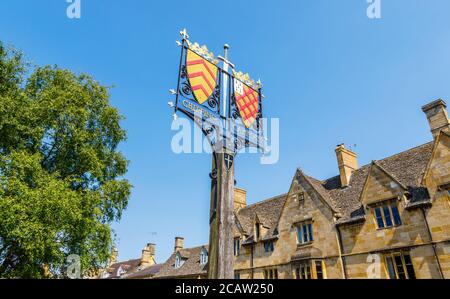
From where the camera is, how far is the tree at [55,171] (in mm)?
13453

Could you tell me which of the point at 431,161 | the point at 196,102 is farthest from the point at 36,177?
the point at 431,161

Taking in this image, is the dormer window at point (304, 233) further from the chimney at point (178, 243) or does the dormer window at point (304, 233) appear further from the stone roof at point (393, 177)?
the chimney at point (178, 243)

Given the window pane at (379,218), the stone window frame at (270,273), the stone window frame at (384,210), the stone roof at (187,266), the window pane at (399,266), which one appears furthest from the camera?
the stone roof at (187,266)

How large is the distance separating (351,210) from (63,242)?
63.7ft

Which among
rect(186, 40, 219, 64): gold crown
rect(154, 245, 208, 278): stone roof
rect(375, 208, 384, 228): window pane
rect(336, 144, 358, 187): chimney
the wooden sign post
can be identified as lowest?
the wooden sign post

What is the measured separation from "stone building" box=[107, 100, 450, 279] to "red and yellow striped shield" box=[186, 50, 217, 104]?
682 inches

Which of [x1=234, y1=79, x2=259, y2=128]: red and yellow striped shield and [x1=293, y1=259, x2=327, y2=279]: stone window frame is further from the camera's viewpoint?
[x1=293, y1=259, x2=327, y2=279]: stone window frame

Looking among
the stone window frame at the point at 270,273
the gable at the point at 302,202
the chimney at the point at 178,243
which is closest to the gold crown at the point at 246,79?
the gable at the point at 302,202

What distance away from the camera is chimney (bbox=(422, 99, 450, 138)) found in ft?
69.3

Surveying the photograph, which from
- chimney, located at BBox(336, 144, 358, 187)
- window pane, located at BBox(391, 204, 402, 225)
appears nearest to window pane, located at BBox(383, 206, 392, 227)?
window pane, located at BBox(391, 204, 402, 225)

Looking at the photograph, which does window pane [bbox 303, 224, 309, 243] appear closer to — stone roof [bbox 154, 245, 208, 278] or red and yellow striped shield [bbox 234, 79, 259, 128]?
stone roof [bbox 154, 245, 208, 278]

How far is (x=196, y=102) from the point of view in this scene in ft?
23.5

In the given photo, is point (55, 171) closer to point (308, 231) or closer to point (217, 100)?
point (217, 100)

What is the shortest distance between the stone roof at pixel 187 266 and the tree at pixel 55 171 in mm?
20844
